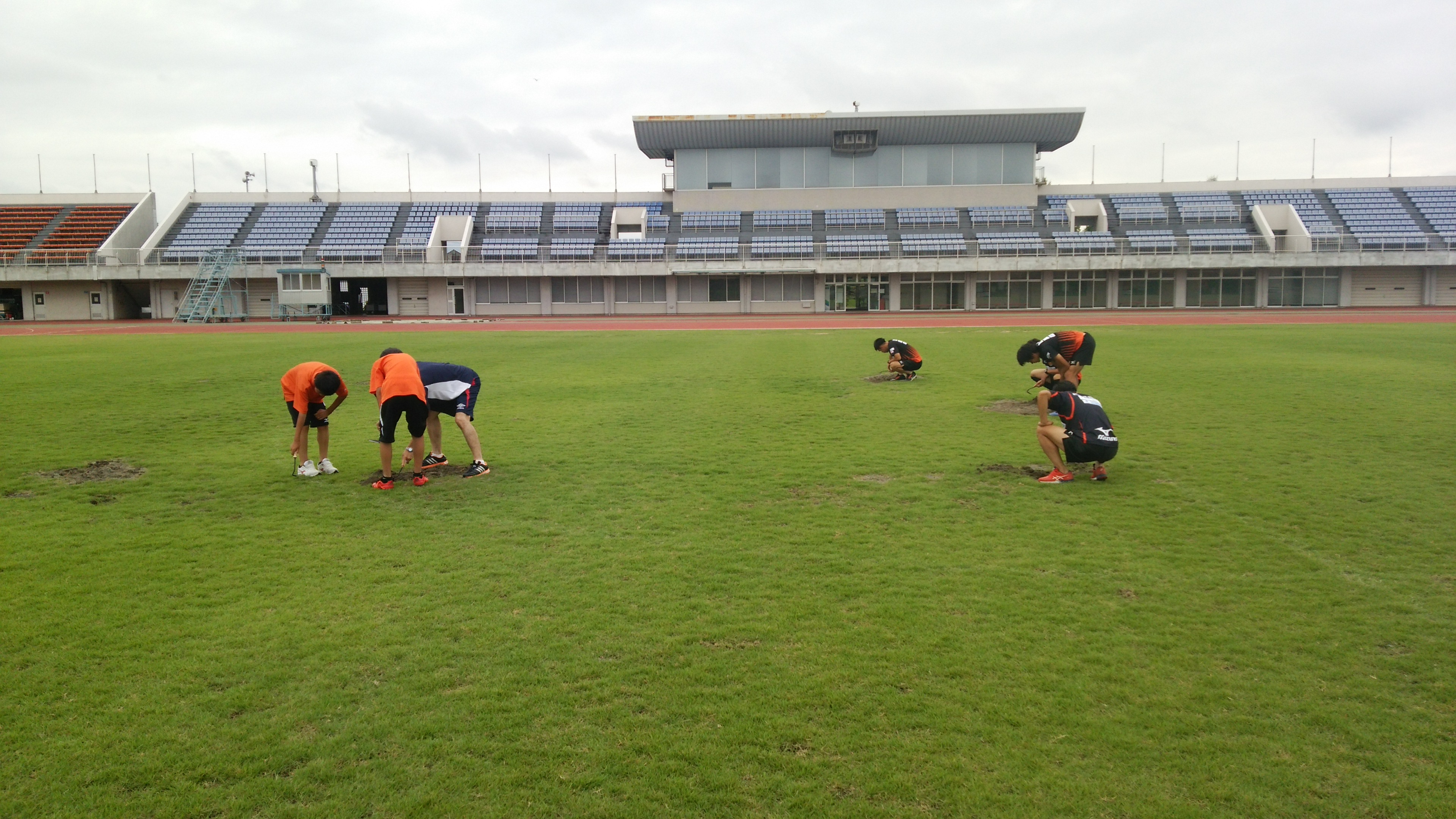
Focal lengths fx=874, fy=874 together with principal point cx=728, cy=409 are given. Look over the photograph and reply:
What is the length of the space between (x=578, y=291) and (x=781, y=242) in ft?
45.9

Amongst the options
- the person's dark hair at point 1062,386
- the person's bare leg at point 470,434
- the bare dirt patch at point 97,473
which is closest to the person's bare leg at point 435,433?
the person's bare leg at point 470,434

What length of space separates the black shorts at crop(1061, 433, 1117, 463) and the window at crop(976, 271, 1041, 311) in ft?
A: 164

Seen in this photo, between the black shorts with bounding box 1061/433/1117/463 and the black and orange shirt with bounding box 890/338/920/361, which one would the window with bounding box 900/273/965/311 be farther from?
the black shorts with bounding box 1061/433/1117/463

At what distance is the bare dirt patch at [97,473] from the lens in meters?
9.36

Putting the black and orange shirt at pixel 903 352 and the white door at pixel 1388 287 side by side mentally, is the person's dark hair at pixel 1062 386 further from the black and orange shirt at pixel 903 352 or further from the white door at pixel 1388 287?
the white door at pixel 1388 287

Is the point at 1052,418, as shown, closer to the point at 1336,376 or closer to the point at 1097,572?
the point at 1097,572

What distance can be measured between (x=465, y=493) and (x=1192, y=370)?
54.0 ft

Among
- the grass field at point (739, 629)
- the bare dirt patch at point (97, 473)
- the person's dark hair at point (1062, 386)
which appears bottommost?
the grass field at point (739, 629)

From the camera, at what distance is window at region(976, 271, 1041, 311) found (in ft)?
186

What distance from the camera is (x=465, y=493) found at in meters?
8.78

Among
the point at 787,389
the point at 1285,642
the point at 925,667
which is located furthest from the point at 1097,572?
the point at 787,389

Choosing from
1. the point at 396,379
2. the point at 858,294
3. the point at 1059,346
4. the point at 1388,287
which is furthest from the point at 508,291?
the point at 1388,287

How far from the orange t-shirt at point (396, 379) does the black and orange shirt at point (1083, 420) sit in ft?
21.2

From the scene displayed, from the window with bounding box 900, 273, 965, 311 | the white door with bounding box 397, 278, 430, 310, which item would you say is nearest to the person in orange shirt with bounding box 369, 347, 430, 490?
the window with bounding box 900, 273, 965, 311
